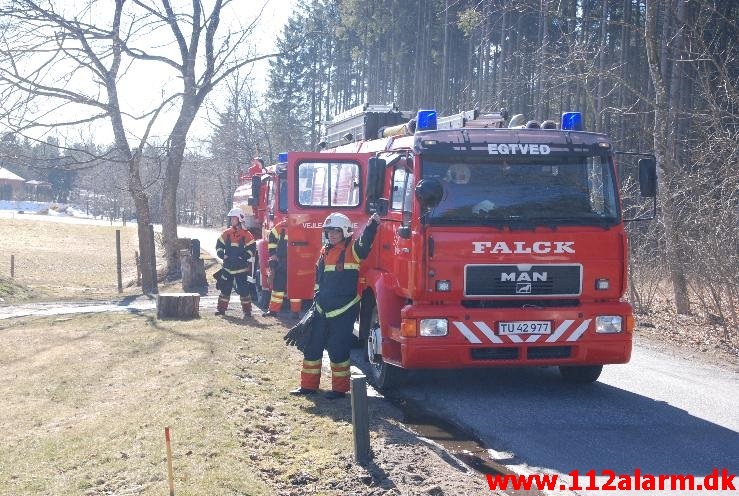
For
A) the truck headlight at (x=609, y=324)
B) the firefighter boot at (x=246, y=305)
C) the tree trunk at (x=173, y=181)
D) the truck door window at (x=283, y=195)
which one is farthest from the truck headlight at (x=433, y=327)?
the tree trunk at (x=173, y=181)

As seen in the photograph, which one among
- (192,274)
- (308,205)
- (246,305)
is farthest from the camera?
(192,274)

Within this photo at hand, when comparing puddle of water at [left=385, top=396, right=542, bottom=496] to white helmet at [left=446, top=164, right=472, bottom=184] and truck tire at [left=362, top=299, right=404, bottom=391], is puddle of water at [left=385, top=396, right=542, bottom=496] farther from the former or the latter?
white helmet at [left=446, top=164, right=472, bottom=184]

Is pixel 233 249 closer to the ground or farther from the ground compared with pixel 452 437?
farther from the ground

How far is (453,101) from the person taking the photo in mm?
41156

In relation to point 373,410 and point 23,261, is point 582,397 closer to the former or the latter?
point 373,410

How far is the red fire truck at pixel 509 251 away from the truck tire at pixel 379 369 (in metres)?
0.38

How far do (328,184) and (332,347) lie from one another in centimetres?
475

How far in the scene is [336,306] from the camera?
8.75m

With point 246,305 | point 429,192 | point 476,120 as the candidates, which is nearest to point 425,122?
point 429,192

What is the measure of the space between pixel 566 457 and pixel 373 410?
2302mm

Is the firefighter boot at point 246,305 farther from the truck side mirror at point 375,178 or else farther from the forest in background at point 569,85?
the truck side mirror at point 375,178

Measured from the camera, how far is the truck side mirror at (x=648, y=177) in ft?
28.2

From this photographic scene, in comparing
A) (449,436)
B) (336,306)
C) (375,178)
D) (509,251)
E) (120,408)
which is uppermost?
(375,178)

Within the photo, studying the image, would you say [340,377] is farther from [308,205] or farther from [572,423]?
[308,205]
